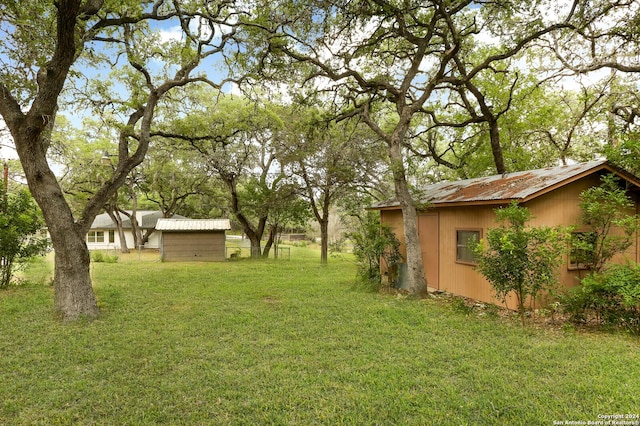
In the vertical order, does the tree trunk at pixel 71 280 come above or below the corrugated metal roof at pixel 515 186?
below

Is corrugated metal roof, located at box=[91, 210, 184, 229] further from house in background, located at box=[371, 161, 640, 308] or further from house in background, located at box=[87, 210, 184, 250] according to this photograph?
house in background, located at box=[371, 161, 640, 308]

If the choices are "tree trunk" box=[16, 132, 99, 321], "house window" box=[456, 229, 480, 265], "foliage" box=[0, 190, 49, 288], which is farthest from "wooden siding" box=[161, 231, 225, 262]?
"house window" box=[456, 229, 480, 265]

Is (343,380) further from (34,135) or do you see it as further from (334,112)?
(334,112)

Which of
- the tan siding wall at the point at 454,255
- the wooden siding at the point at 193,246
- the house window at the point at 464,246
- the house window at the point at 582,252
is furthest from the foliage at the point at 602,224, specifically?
the wooden siding at the point at 193,246

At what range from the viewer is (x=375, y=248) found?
9.63 metres

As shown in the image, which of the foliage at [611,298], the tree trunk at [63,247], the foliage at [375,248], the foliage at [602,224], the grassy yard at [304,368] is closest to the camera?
the grassy yard at [304,368]

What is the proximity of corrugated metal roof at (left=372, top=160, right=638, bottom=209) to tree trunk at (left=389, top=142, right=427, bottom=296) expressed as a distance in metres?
0.69

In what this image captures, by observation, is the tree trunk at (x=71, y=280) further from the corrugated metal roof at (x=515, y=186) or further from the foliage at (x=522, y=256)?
the corrugated metal roof at (x=515, y=186)

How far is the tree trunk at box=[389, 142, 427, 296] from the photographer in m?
8.72

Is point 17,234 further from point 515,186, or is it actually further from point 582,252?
point 582,252

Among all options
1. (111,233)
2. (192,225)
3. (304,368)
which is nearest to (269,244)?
(192,225)

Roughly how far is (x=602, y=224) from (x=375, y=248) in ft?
16.4

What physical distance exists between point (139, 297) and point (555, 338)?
29.7 feet

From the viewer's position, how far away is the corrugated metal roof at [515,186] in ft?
22.5
